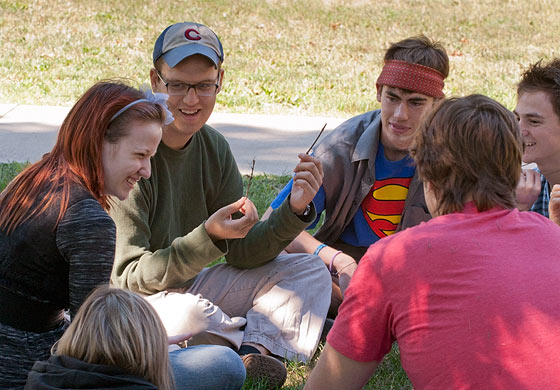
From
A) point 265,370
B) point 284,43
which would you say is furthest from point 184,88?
point 284,43

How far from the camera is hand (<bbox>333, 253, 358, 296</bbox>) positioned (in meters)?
3.68

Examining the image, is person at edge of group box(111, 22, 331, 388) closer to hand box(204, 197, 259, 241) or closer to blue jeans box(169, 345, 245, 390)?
hand box(204, 197, 259, 241)

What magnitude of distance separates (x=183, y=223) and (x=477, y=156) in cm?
186

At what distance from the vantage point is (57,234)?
7.85ft

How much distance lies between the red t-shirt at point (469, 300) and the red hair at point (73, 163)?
978 mm

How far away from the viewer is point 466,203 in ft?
6.70

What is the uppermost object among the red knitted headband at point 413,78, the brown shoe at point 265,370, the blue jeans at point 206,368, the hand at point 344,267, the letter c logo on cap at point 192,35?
the letter c logo on cap at point 192,35

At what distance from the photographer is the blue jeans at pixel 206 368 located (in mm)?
2699

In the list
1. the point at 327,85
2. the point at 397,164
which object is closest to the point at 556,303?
the point at 397,164

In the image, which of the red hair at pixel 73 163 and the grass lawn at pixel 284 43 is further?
the grass lawn at pixel 284 43

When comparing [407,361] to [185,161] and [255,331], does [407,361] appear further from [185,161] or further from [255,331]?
[185,161]

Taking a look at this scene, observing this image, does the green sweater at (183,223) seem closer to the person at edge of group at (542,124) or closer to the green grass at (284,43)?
the person at edge of group at (542,124)

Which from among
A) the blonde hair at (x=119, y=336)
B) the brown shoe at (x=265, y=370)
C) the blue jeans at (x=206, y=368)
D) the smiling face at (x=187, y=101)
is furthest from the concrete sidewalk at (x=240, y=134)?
the blonde hair at (x=119, y=336)

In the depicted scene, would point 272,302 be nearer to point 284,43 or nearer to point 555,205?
point 555,205
